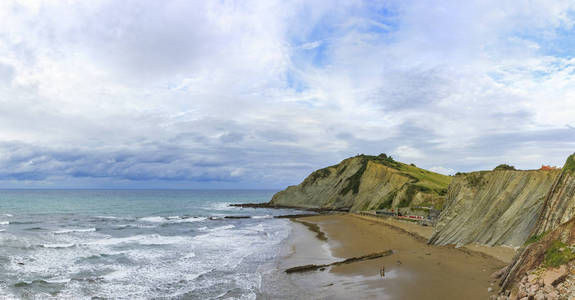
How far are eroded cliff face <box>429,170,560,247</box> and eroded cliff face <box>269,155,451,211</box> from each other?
66.6ft

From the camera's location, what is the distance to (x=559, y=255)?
1021cm

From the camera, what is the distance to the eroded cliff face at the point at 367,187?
53.3m

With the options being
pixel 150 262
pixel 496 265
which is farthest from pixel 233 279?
pixel 496 265

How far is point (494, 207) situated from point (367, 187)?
2030 inches

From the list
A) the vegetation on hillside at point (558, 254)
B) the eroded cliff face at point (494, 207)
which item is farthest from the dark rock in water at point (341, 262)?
the vegetation on hillside at point (558, 254)

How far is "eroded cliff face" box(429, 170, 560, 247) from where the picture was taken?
66.5 ft

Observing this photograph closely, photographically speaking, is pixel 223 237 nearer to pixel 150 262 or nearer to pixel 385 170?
pixel 150 262

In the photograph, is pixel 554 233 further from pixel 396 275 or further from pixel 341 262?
pixel 341 262

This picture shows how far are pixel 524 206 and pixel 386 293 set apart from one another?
1191 cm

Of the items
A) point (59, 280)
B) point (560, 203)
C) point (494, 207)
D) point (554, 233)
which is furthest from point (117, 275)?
point (494, 207)

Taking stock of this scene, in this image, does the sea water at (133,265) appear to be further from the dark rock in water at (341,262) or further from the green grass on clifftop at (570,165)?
the green grass on clifftop at (570,165)

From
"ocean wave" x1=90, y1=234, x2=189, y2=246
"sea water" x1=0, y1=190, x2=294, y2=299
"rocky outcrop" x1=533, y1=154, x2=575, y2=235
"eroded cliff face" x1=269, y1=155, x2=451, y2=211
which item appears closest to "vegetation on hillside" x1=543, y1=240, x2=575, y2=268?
"rocky outcrop" x1=533, y1=154, x2=575, y2=235

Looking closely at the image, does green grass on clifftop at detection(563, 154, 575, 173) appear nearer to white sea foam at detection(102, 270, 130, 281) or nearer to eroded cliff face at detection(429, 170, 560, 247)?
eroded cliff face at detection(429, 170, 560, 247)

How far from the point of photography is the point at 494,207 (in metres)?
22.6
